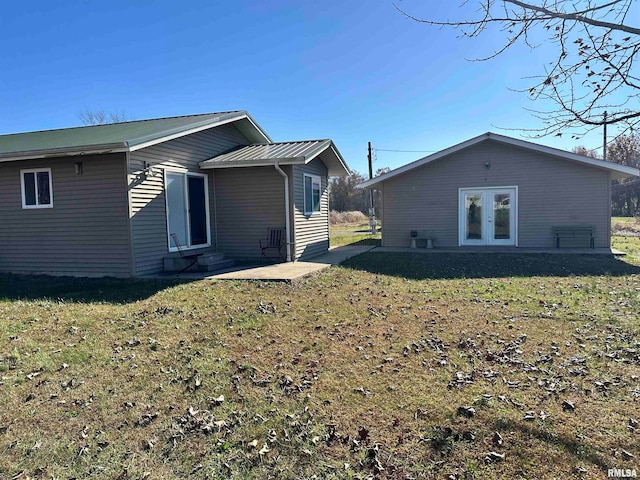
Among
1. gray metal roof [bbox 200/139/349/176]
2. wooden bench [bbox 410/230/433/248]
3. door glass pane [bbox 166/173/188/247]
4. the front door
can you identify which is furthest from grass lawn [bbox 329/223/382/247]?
door glass pane [bbox 166/173/188/247]

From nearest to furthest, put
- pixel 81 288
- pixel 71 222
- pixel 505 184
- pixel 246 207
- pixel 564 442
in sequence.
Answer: pixel 564 442 → pixel 81 288 → pixel 71 222 → pixel 246 207 → pixel 505 184

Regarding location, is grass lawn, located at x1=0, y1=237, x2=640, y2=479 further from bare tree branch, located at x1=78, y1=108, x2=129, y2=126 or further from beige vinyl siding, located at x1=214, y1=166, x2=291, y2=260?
bare tree branch, located at x1=78, y1=108, x2=129, y2=126

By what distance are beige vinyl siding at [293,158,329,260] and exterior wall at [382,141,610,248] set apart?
290cm

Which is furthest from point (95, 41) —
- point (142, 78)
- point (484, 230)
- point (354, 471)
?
point (354, 471)

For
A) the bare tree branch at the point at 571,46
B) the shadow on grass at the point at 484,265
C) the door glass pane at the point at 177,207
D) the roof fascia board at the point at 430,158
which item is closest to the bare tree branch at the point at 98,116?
the roof fascia board at the point at 430,158

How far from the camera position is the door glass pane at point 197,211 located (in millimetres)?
10547

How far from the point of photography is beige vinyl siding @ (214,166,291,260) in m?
11.0

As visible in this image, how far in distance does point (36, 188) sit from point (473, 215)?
1288 cm

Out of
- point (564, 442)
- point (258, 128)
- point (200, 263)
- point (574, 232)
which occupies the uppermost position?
point (258, 128)

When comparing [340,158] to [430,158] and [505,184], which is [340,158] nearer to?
[430,158]

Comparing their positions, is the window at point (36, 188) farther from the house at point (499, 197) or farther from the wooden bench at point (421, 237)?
the wooden bench at point (421, 237)

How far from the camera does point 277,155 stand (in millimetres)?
10680

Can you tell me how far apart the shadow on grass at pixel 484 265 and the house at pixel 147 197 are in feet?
7.64

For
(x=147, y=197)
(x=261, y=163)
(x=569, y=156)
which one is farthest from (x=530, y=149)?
(x=147, y=197)
